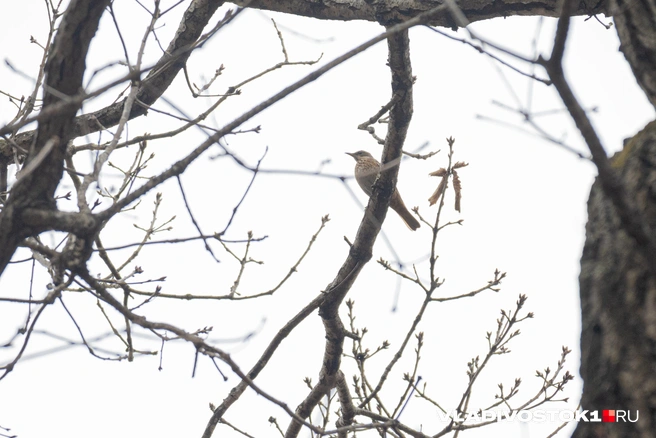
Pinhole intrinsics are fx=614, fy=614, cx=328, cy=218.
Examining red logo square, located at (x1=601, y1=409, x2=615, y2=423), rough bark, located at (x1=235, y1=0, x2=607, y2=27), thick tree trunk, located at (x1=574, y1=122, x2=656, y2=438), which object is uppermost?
rough bark, located at (x1=235, y1=0, x2=607, y2=27)

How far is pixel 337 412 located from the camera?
13.2 ft

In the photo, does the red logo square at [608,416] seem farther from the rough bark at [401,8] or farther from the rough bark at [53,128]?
the rough bark at [401,8]

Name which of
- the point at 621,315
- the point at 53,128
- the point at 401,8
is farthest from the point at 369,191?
the point at 621,315

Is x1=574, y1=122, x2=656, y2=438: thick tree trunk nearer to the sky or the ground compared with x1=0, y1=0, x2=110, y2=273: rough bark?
nearer to the ground

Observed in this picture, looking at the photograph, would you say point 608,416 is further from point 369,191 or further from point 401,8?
point 369,191

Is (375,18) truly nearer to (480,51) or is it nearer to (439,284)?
A: (439,284)

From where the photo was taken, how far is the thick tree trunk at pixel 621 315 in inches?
50.7

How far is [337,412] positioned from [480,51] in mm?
2890

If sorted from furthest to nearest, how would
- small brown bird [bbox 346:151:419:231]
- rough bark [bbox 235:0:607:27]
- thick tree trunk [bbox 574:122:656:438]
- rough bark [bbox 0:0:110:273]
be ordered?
small brown bird [bbox 346:151:419:231] < rough bark [bbox 235:0:607:27] < rough bark [bbox 0:0:110:273] < thick tree trunk [bbox 574:122:656:438]

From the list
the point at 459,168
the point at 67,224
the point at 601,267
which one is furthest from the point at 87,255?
the point at 459,168

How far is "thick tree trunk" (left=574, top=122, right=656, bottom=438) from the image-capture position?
1287 mm

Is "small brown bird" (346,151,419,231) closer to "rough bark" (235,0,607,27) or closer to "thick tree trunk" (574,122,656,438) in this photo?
"rough bark" (235,0,607,27)

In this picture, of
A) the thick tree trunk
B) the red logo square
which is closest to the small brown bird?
the thick tree trunk

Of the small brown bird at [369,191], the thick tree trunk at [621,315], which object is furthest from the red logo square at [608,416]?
the small brown bird at [369,191]
